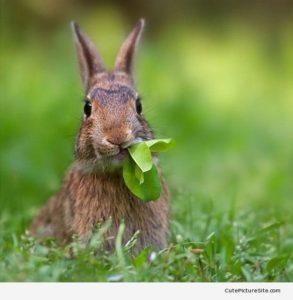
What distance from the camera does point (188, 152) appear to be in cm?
853

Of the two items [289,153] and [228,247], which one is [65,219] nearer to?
[228,247]

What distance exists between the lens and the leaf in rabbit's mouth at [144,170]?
5.11 metres

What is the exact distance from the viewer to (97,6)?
39.0 feet

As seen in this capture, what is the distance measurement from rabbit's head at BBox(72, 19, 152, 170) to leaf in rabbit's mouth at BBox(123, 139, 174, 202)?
0.05 metres

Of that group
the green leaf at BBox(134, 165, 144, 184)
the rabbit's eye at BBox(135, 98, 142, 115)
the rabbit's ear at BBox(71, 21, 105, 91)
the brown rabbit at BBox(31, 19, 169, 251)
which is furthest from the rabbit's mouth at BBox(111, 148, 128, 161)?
the rabbit's ear at BBox(71, 21, 105, 91)

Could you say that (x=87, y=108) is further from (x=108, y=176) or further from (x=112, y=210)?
(x=112, y=210)

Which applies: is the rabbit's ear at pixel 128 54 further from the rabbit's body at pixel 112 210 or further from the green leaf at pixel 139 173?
the green leaf at pixel 139 173

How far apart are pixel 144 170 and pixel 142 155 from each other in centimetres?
7

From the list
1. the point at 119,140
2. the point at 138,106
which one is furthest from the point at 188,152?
the point at 119,140

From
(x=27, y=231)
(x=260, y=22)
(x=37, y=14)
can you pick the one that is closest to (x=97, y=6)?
(x=37, y=14)

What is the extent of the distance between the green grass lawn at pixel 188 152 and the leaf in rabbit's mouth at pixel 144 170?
302mm

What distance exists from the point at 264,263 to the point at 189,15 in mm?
7145

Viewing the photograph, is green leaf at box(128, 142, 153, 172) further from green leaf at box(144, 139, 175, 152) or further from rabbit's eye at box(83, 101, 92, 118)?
rabbit's eye at box(83, 101, 92, 118)

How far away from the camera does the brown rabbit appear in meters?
5.17
